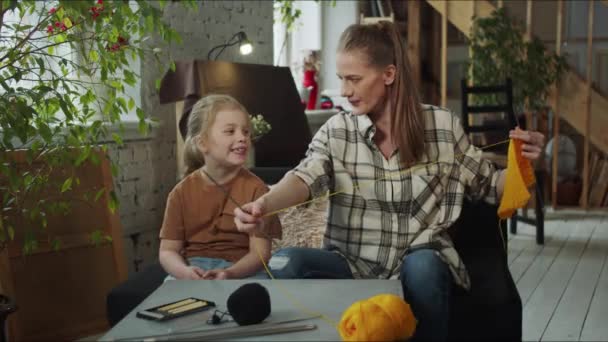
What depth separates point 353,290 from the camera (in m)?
1.56

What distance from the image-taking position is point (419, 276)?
177 cm

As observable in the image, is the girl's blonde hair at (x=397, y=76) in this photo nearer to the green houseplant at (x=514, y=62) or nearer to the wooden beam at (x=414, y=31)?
the green houseplant at (x=514, y=62)

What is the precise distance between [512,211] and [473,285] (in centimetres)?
24

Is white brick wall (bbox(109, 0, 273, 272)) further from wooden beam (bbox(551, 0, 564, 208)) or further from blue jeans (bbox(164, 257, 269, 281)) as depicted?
wooden beam (bbox(551, 0, 564, 208))

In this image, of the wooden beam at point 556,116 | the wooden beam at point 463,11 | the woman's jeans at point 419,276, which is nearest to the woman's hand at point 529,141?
the woman's jeans at point 419,276

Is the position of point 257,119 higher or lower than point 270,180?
higher

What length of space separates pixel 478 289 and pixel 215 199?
0.79 m

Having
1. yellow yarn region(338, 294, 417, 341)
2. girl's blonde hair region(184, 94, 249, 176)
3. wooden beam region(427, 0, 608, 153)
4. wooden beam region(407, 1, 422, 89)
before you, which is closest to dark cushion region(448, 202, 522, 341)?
yellow yarn region(338, 294, 417, 341)

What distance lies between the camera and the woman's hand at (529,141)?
1.93m

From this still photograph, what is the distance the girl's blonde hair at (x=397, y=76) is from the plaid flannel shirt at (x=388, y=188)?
0.05 meters

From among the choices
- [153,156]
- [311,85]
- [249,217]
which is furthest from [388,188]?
[311,85]

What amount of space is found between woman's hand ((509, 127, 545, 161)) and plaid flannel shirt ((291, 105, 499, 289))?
155mm

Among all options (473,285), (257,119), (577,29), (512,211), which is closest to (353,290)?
(473,285)

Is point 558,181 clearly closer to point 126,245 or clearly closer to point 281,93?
point 281,93
